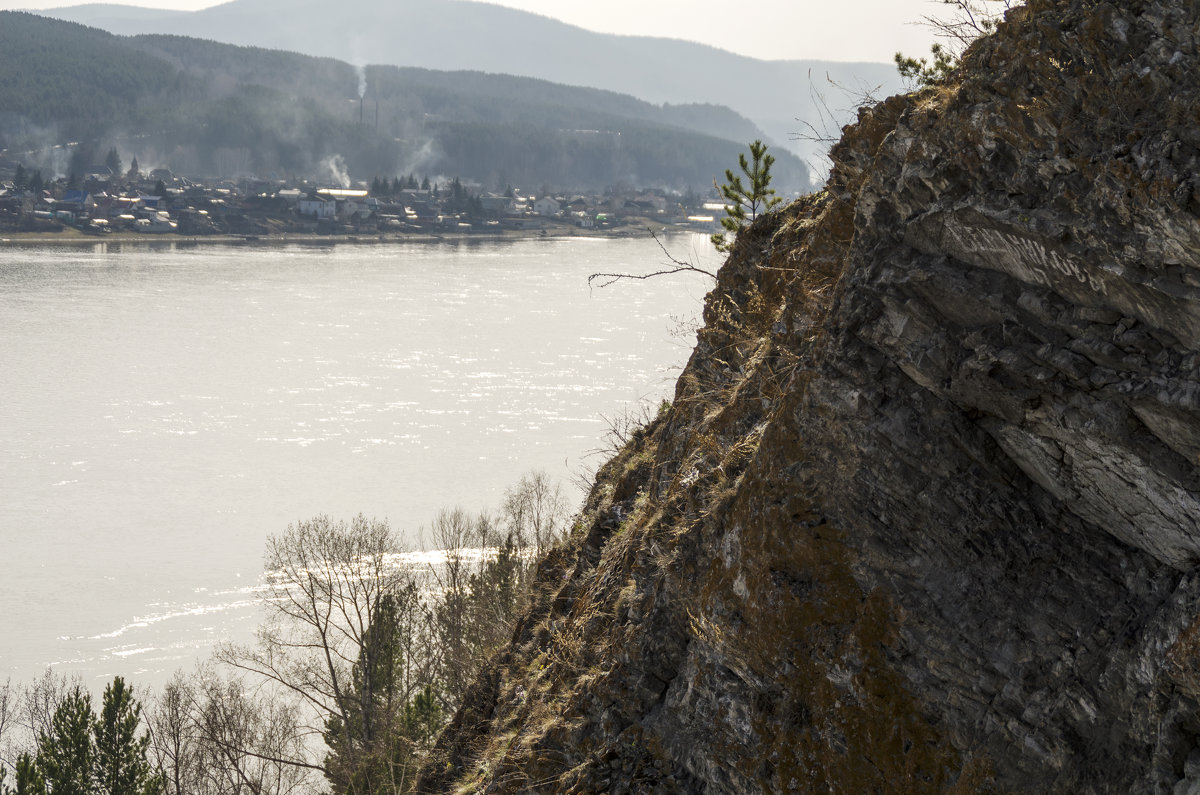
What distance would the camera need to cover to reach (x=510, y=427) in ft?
152

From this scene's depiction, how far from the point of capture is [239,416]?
49.1m

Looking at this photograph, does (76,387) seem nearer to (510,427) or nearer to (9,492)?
(9,492)

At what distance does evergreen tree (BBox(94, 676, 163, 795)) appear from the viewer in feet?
68.1

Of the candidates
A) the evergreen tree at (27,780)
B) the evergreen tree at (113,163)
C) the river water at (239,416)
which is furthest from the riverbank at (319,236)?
the evergreen tree at (27,780)

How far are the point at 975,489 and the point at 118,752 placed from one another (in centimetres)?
2028

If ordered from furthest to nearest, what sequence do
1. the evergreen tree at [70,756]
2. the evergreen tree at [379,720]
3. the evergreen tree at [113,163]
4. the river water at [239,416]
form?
the evergreen tree at [113,163], the river water at [239,416], the evergreen tree at [70,756], the evergreen tree at [379,720]

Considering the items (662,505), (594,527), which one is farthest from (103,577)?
(662,505)

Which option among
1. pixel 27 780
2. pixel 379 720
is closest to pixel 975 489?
pixel 27 780

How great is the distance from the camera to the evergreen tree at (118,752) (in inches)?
818

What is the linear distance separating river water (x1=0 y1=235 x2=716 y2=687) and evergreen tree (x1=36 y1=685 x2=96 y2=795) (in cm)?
472

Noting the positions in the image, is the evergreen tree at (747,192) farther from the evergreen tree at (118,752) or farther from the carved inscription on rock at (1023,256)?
the evergreen tree at (118,752)

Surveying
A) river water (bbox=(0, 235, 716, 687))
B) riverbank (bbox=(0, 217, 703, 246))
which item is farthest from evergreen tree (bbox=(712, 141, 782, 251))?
riverbank (bbox=(0, 217, 703, 246))

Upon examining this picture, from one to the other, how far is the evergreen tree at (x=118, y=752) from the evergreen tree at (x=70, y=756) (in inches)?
8.9

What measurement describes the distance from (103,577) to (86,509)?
6904mm
